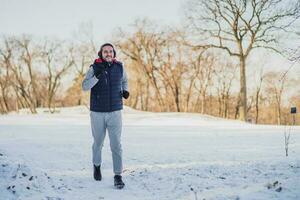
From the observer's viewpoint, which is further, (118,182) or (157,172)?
(157,172)

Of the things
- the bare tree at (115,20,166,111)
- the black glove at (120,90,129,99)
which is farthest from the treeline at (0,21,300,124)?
the black glove at (120,90,129,99)

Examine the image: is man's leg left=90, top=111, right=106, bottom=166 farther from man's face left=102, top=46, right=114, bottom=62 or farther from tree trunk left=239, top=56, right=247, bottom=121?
tree trunk left=239, top=56, right=247, bottom=121

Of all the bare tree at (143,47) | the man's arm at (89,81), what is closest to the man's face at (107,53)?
the man's arm at (89,81)

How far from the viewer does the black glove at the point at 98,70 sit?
20.2 feet

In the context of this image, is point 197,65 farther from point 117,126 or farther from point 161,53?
point 117,126

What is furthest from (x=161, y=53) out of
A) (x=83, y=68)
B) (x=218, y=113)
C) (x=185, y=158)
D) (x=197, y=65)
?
(x=185, y=158)

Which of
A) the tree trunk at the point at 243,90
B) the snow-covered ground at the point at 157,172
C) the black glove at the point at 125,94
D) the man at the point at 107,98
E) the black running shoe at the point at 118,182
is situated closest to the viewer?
the snow-covered ground at the point at 157,172

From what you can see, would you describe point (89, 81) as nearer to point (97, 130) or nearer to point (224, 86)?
point (97, 130)

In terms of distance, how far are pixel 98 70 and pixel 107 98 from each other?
0.49 m

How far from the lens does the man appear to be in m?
6.25

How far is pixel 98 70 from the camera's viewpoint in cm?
619

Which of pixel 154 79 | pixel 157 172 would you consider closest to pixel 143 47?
pixel 154 79

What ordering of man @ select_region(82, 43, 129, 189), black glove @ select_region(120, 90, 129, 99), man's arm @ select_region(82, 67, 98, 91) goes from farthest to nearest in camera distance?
black glove @ select_region(120, 90, 129, 99), man @ select_region(82, 43, 129, 189), man's arm @ select_region(82, 67, 98, 91)

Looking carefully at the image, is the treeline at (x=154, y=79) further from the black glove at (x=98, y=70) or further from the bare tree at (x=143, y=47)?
the black glove at (x=98, y=70)
